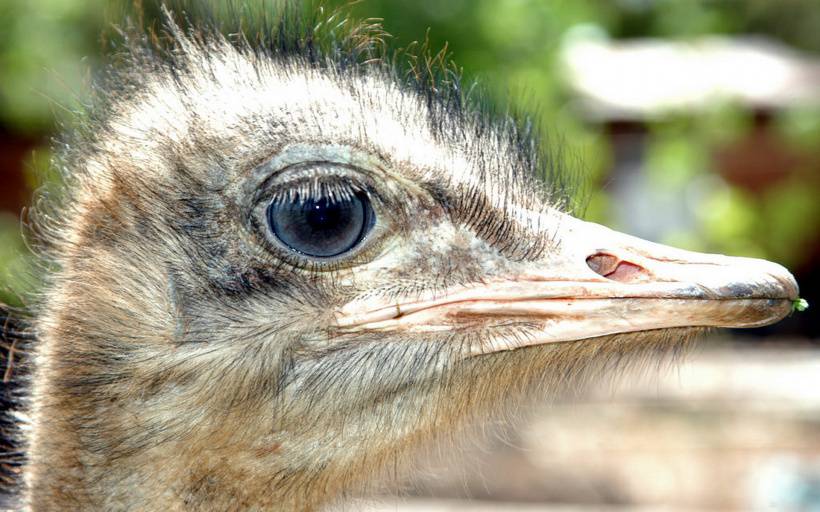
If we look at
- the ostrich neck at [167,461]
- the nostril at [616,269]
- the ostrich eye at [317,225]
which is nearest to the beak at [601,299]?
the nostril at [616,269]

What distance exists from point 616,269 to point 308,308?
535 millimetres

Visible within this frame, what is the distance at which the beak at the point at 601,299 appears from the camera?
1960mm

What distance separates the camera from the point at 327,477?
6.87 feet

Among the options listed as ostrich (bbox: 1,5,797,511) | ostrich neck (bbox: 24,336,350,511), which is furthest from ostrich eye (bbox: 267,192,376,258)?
ostrich neck (bbox: 24,336,350,511)

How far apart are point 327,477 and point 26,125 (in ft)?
15.3

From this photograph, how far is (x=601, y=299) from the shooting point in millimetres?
2014

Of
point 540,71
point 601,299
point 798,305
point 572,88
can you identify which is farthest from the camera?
point 572,88

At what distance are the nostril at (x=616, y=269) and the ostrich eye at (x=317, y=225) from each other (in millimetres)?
412

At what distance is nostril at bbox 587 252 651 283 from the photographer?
6.68 ft

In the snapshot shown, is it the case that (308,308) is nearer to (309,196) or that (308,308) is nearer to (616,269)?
(309,196)

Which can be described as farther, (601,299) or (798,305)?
(798,305)

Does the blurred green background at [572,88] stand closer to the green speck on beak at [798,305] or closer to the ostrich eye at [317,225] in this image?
the green speck on beak at [798,305]

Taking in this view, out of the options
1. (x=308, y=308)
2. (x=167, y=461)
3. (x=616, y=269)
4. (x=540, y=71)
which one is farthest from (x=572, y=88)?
(x=167, y=461)

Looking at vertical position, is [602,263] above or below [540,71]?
below
